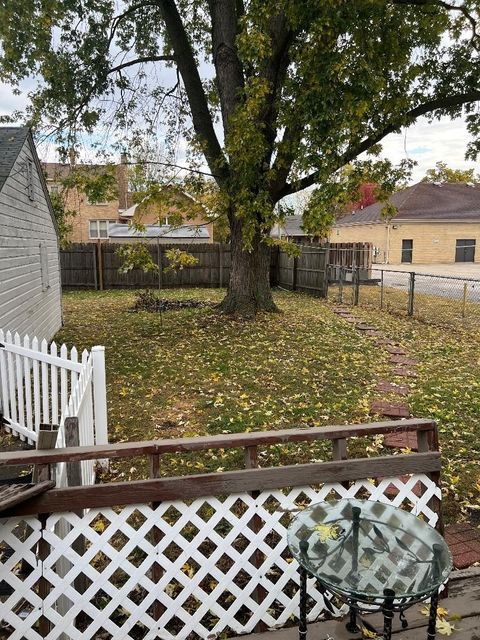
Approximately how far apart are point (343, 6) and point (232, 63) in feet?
10.8

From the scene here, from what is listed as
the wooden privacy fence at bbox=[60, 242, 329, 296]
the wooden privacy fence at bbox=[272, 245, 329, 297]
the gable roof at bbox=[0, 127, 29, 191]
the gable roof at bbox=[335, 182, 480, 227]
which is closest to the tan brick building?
the gable roof at bbox=[335, 182, 480, 227]

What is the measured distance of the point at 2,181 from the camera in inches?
230

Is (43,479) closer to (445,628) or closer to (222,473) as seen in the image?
(222,473)

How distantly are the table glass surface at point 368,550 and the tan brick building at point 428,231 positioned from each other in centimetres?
2927

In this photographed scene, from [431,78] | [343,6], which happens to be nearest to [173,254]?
[343,6]

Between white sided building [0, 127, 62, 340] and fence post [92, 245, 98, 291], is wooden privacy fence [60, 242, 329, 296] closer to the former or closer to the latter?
fence post [92, 245, 98, 291]

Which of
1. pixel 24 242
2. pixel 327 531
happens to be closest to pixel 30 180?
pixel 24 242

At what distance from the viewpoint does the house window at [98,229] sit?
27109 millimetres

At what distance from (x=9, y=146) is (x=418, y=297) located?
44.2 ft

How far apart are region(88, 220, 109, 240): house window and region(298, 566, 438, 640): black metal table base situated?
27.4 m

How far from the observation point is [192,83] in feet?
33.0

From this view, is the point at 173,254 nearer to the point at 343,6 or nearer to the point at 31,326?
the point at 31,326

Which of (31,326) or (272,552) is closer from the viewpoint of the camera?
(272,552)

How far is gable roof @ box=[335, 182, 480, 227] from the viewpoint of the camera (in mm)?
30297
